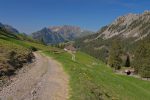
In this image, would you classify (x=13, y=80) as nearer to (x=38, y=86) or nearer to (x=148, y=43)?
(x=38, y=86)

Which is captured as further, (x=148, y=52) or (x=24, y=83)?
(x=148, y=52)

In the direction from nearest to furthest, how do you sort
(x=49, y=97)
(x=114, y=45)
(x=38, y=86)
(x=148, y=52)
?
(x=49, y=97) < (x=38, y=86) < (x=148, y=52) < (x=114, y=45)

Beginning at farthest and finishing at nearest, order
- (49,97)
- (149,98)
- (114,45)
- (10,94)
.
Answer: (114,45), (149,98), (49,97), (10,94)

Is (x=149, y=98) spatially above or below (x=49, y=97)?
below

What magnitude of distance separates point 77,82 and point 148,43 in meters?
103

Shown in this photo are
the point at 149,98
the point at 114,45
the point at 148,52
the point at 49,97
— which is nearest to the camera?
the point at 49,97

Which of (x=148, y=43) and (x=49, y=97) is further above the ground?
(x=148, y=43)

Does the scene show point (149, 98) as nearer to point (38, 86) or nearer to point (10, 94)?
point (38, 86)

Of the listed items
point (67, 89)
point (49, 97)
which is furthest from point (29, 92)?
point (67, 89)

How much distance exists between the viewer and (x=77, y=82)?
35719mm

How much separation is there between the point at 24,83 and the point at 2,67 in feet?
20.3

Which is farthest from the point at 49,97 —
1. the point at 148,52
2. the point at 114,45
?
the point at 114,45

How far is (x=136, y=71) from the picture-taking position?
142 m

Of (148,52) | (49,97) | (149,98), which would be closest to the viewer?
(49,97)
